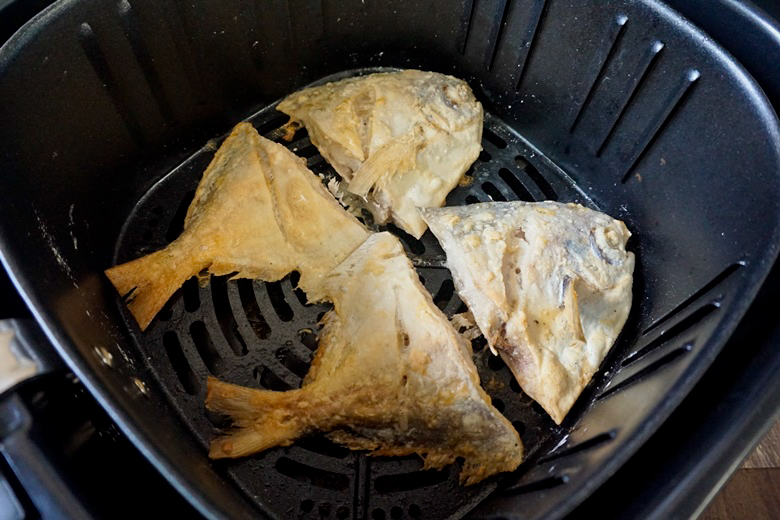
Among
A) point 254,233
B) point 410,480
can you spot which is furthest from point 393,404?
point 254,233

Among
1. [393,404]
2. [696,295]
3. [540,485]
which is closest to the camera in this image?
[540,485]

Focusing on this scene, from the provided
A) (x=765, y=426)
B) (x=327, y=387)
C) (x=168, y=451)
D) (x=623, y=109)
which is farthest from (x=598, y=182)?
(x=168, y=451)

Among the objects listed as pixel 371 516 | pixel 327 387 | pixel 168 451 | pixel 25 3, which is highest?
pixel 25 3

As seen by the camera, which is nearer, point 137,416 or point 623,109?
point 137,416

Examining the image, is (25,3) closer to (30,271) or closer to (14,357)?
(30,271)

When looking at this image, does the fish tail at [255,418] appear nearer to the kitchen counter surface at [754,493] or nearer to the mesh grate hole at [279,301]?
the mesh grate hole at [279,301]

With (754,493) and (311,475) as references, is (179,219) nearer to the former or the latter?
(311,475)

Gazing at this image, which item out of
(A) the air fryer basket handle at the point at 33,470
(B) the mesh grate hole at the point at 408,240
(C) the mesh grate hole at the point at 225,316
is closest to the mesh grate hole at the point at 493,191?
(B) the mesh grate hole at the point at 408,240

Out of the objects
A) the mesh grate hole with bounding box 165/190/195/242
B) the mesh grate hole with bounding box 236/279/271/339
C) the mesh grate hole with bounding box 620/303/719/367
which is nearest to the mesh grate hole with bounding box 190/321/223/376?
the mesh grate hole with bounding box 236/279/271/339
